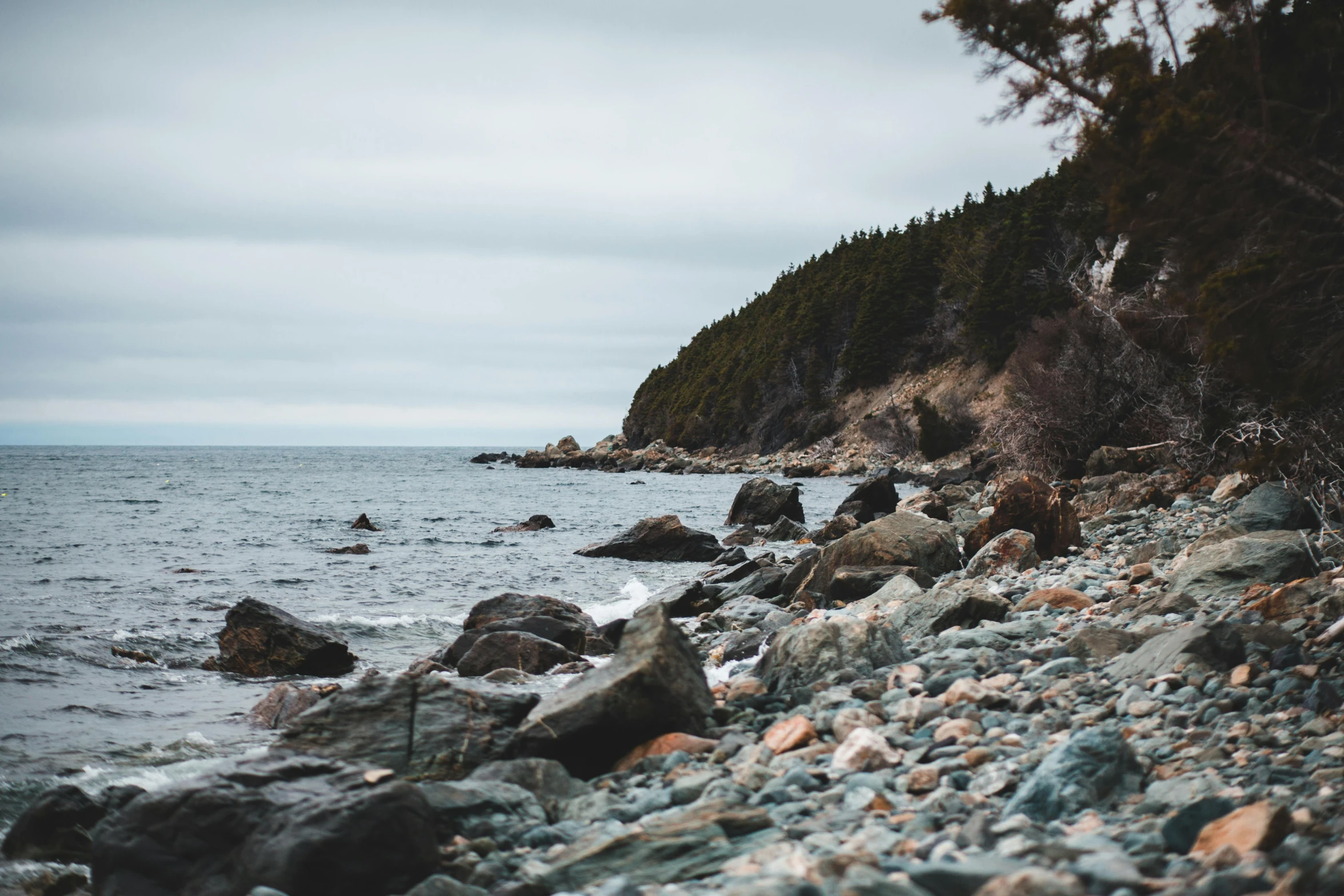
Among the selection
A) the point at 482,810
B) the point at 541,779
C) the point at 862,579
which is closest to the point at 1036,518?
the point at 862,579

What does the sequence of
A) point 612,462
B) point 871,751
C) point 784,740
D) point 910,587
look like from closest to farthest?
point 871,751 → point 784,740 → point 910,587 → point 612,462

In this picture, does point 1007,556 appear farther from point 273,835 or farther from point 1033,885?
point 273,835

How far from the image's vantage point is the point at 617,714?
5953mm

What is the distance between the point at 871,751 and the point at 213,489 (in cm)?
6196

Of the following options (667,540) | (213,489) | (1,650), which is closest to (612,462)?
(213,489)

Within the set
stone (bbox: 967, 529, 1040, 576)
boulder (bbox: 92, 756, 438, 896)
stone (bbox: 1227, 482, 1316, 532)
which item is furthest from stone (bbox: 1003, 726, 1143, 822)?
stone (bbox: 967, 529, 1040, 576)

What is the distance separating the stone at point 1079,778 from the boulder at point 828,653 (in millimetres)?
2651

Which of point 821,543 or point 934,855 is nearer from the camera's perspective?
point 934,855

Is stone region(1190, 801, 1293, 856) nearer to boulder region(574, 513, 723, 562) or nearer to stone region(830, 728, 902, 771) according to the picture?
stone region(830, 728, 902, 771)

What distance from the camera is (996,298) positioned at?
5550cm

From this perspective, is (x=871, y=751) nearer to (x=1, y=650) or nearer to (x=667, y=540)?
(x=1, y=650)

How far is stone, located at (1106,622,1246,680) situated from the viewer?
5.30 metres

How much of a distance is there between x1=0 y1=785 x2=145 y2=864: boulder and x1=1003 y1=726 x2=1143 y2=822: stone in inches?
223

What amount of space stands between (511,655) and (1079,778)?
23.6ft
